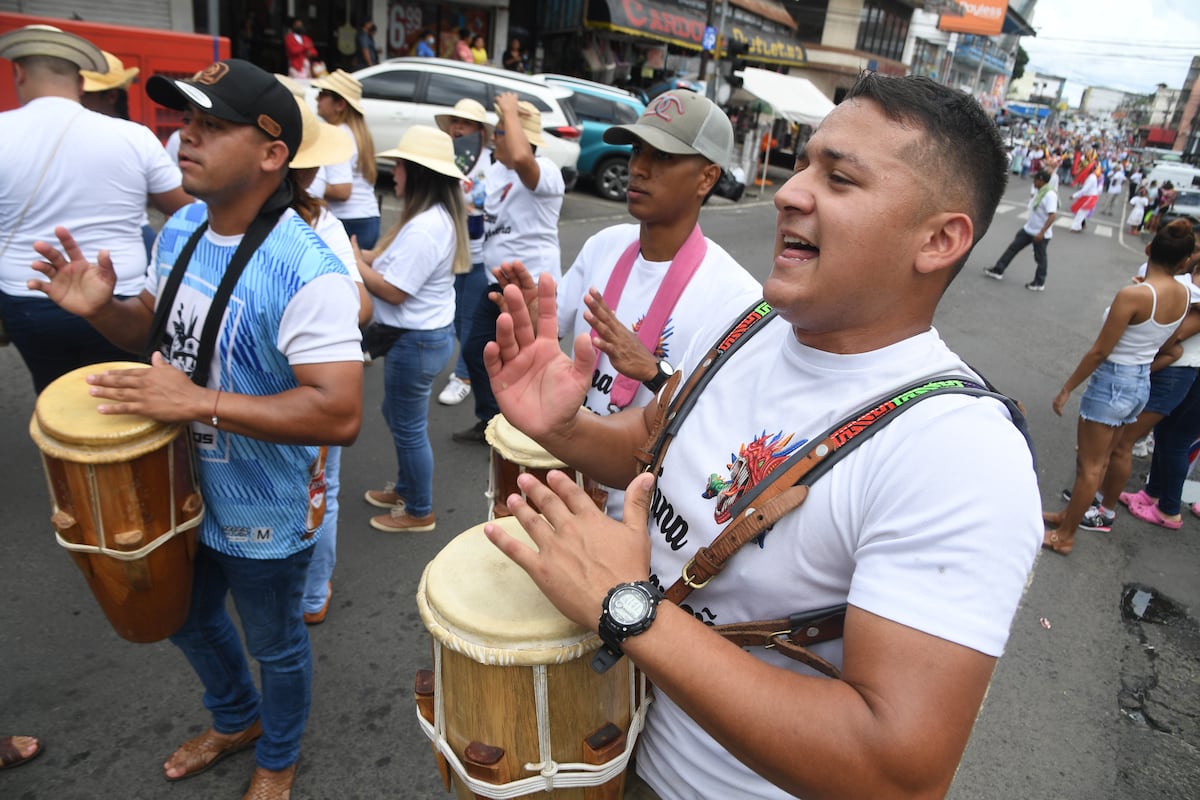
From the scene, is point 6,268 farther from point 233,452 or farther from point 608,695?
point 608,695

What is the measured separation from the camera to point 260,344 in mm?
2049

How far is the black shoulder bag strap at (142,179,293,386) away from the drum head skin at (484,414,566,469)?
0.86 meters

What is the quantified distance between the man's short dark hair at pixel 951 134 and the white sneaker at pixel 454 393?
15.2 feet

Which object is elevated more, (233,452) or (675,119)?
(675,119)

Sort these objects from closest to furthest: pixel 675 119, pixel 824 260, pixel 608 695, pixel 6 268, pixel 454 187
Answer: pixel 824 260 → pixel 608 695 → pixel 675 119 → pixel 6 268 → pixel 454 187

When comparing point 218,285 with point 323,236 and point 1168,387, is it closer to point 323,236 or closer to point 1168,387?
point 323,236

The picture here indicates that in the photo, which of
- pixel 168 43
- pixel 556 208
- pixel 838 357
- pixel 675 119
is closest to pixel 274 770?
pixel 838 357

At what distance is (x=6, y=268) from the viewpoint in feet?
10.8

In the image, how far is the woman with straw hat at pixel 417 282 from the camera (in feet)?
12.4

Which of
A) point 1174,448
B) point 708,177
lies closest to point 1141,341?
point 1174,448

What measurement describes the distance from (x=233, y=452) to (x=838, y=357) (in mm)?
1655

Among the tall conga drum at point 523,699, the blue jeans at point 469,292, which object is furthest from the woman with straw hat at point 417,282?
the tall conga drum at point 523,699

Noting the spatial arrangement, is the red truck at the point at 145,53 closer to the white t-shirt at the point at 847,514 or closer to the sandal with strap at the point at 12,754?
the sandal with strap at the point at 12,754

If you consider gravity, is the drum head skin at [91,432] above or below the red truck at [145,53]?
below
